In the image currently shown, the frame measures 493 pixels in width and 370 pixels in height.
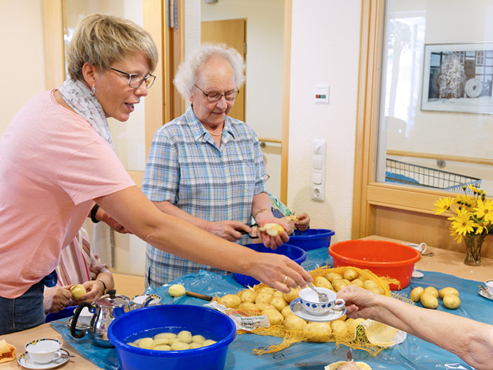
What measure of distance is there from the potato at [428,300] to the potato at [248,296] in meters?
0.59

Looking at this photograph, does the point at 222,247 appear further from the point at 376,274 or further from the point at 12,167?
the point at 376,274

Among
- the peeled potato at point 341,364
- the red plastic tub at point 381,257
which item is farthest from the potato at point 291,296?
the peeled potato at point 341,364

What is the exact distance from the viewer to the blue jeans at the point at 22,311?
141cm

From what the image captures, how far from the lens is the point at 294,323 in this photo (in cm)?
141

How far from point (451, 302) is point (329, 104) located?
1.40 m

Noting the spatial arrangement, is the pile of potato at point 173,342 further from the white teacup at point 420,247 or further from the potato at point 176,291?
the white teacup at point 420,247

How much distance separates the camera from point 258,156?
92.1 inches

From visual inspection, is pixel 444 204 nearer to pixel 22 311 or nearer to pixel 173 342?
pixel 173 342

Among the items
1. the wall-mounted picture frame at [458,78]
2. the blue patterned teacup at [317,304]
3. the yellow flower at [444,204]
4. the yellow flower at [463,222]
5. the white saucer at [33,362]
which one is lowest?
the white saucer at [33,362]

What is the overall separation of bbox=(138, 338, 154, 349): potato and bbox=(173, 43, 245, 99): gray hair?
1.29m

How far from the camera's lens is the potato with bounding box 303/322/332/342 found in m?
1.37

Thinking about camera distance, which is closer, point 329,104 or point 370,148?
point 370,148

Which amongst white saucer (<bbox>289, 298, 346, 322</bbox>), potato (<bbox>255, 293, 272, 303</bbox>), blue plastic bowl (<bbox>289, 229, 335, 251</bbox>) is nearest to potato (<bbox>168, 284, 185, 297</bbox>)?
potato (<bbox>255, 293, 272, 303</bbox>)

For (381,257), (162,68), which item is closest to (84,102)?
(381,257)
